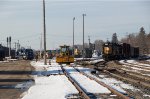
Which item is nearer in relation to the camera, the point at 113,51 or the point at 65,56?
the point at 65,56

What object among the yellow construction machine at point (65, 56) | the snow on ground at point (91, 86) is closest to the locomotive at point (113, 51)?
the yellow construction machine at point (65, 56)

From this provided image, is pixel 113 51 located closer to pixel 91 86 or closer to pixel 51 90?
pixel 91 86

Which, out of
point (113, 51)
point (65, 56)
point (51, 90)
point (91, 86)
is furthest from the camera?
point (113, 51)

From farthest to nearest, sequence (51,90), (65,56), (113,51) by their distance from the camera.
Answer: (113,51) → (65,56) → (51,90)

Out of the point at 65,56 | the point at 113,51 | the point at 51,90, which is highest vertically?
the point at 113,51

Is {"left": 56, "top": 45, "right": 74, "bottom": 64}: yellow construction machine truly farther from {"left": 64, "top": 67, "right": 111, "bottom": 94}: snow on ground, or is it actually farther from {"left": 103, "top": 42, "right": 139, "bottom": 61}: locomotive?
{"left": 64, "top": 67, "right": 111, "bottom": 94}: snow on ground

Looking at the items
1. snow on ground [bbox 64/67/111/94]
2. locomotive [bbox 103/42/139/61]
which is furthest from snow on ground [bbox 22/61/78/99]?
locomotive [bbox 103/42/139/61]

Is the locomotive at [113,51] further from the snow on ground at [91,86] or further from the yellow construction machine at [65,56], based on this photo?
the snow on ground at [91,86]

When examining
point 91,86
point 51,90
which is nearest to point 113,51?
point 91,86

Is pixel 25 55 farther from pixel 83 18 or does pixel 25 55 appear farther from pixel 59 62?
pixel 59 62

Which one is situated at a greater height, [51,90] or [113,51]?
[113,51]

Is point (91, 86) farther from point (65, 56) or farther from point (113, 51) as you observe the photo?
point (113, 51)

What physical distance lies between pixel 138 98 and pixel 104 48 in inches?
2395

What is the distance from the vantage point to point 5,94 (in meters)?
17.9
